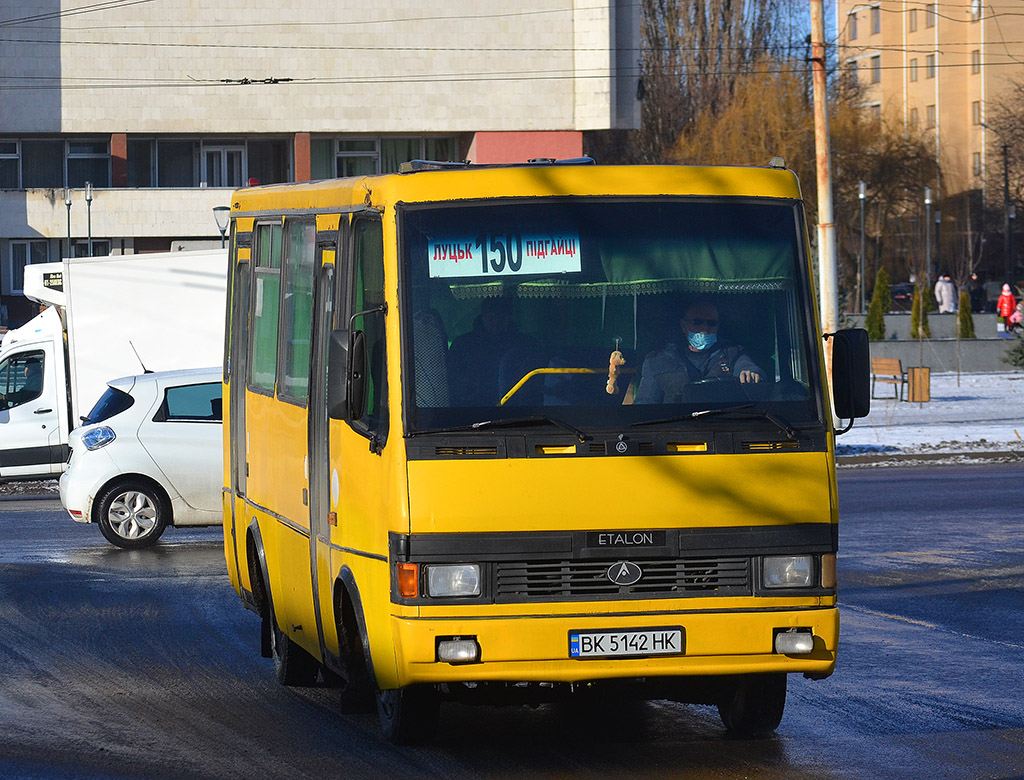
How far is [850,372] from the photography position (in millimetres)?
7379

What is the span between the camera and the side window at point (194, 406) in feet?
54.2

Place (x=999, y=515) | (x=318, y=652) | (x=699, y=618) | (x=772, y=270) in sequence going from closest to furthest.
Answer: (x=699, y=618) < (x=772, y=270) < (x=318, y=652) < (x=999, y=515)

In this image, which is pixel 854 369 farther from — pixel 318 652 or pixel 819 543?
pixel 318 652

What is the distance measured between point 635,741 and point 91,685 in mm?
3147

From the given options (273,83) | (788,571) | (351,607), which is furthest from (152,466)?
(273,83)

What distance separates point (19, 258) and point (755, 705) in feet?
176

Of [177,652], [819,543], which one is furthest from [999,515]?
[819,543]

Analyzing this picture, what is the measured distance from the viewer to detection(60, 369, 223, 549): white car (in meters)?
16.3

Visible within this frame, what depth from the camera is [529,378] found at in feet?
23.0

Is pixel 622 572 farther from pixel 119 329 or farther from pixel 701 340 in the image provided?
pixel 119 329

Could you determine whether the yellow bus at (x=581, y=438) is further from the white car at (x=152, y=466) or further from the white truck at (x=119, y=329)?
the white truck at (x=119, y=329)

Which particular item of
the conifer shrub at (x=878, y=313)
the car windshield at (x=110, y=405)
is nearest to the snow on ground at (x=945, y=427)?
the conifer shrub at (x=878, y=313)

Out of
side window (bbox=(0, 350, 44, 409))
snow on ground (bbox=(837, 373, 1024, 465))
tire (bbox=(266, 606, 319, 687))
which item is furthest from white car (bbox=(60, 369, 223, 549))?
snow on ground (bbox=(837, 373, 1024, 465))

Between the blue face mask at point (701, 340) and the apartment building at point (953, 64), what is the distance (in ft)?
297
